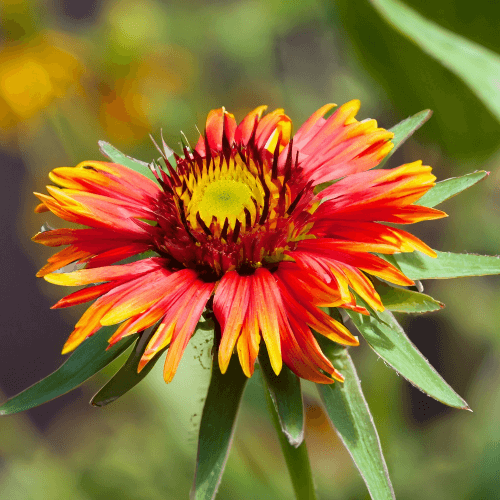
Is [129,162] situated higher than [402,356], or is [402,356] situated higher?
[129,162]

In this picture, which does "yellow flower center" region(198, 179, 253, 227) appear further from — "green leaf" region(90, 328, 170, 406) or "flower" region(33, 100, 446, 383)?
"green leaf" region(90, 328, 170, 406)

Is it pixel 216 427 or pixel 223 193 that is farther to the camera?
pixel 223 193

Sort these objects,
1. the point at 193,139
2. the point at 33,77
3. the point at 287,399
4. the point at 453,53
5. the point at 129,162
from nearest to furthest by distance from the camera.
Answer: the point at 287,399 < the point at 129,162 < the point at 453,53 < the point at 193,139 < the point at 33,77

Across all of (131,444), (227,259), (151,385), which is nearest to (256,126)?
(227,259)

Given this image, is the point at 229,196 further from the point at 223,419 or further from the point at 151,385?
the point at 151,385

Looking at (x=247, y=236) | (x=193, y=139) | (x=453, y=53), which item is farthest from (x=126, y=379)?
(x=193, y=139)

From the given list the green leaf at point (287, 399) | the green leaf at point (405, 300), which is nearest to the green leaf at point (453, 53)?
the green leaf at point (405, 300)

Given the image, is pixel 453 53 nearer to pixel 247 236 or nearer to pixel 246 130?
pixel 246 130

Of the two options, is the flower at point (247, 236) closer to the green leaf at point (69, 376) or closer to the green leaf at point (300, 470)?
the green leaf at point (69, 376)
